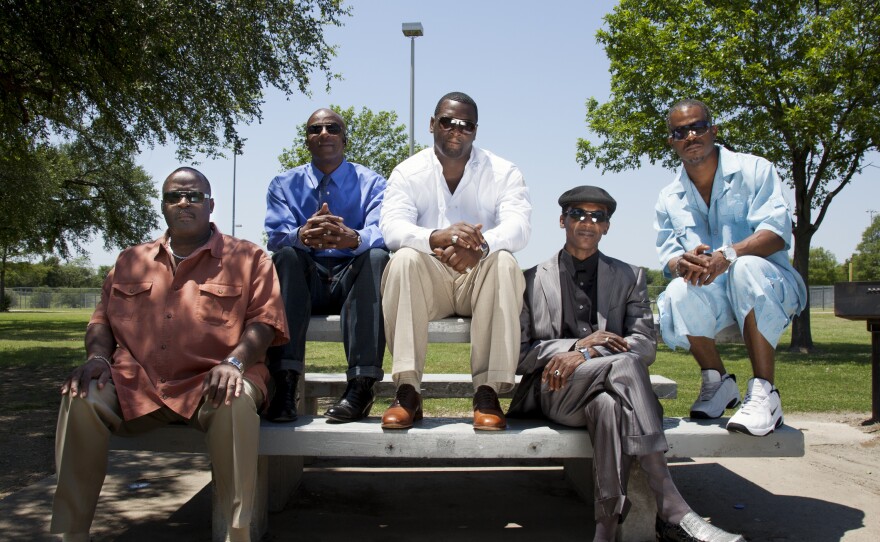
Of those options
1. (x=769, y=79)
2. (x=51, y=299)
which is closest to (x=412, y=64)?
(x=769, y=79)

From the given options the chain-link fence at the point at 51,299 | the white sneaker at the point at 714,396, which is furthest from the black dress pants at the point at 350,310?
the chain-link fence at the point at 51,299

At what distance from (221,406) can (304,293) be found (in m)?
0.88

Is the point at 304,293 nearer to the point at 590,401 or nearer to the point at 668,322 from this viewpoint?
the point at 590,401

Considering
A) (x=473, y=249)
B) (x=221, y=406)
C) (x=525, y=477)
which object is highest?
(x=473, y=249)

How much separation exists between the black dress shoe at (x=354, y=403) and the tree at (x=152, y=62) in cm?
566

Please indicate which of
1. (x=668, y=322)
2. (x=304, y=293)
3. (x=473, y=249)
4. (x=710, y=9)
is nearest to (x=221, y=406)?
(x=304, y=293)

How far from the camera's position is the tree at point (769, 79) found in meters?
15.8

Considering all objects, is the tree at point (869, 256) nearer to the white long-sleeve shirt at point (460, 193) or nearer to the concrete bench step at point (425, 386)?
the concrete bench step at point (425, 386)

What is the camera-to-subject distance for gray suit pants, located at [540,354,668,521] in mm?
3291

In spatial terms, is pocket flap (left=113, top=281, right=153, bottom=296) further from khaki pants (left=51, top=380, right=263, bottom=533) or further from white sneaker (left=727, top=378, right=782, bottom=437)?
white sneaker (left=727, top=378, right=782, bottom=437)

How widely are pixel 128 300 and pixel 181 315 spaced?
29 cm

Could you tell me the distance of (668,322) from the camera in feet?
13.9

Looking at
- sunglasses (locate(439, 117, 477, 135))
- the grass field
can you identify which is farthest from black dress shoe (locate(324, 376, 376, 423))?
the grass field

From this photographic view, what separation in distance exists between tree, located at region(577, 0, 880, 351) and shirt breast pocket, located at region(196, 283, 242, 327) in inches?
584
